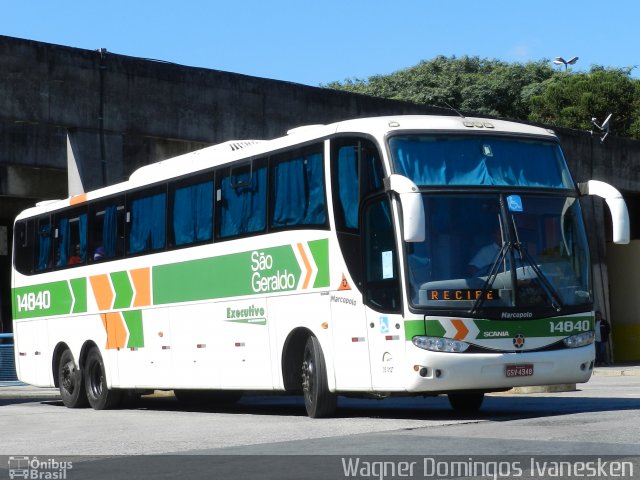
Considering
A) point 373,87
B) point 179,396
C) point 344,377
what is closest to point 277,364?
point 344,377

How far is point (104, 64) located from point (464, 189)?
575 inches

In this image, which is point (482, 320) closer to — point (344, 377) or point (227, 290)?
point (344, 377)

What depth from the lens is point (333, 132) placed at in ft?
52.3

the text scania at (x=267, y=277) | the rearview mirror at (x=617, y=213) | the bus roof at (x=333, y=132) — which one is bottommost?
the text scania at (x=267, y=277)

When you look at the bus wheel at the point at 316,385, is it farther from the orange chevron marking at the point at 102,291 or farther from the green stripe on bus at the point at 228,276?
→ the orange chevron marking at the point at 102,291

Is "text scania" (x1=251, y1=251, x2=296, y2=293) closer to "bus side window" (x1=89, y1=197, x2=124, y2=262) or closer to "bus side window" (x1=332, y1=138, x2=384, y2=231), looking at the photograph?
"bus side window" (x1=332, y1=138, x2=384, y2=231)

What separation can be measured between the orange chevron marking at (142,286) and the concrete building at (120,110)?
23.2 feet

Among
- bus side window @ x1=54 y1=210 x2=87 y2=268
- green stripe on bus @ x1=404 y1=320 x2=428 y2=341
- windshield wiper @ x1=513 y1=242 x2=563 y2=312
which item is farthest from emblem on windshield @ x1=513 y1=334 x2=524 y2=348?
bus side window @ x1=54 y1=210 x2=87 y2=268

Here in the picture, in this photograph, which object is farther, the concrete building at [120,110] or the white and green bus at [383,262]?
the concrete building at [120,110]

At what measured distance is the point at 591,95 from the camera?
7869 centimetres

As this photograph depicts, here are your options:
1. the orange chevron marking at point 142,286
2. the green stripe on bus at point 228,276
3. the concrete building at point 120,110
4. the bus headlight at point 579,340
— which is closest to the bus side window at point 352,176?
the green stripe on bus at point 228,276

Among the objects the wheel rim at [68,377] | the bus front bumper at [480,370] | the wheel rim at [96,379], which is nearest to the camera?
the bus front bumper at [480,370]

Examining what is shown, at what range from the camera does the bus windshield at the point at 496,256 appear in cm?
1478

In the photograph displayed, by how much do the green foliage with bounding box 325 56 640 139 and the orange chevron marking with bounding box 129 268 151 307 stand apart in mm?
53160
